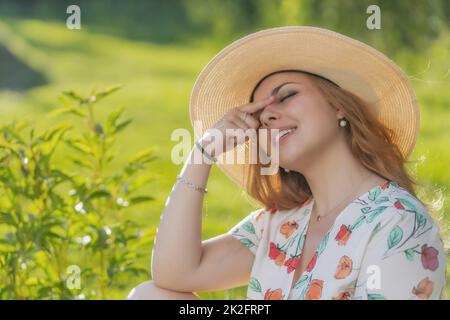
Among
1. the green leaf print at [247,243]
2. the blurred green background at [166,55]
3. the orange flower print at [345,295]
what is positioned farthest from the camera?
the blurred green background at [166,55]

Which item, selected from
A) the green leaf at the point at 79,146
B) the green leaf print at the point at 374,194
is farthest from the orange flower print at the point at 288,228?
the green leaf at the point at 79,146

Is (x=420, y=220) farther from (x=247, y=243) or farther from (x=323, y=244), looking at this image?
(x=247, y=243)

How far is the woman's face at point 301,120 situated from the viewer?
2844 millimetres

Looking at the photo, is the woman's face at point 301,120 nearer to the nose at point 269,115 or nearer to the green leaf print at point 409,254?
the nose at point 269,115

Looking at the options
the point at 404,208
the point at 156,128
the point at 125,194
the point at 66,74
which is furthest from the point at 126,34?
the point at 404,208

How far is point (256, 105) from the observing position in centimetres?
303

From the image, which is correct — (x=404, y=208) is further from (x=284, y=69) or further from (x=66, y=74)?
(x=66, y=74)

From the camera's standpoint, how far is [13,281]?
3.42m

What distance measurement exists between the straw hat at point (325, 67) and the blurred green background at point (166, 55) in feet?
4.12

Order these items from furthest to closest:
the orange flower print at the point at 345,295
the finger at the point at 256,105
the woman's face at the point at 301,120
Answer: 1. the finger at the point at 256,105
2. the woman's face at the point at 301,120
3. the orange flower print at the point at 345,295

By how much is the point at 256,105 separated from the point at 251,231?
1.41 feet

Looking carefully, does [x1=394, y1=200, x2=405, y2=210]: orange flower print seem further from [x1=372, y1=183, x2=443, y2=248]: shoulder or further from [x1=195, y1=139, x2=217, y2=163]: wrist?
[x1=195, y1=139, x2=217, y2=163]: wrist

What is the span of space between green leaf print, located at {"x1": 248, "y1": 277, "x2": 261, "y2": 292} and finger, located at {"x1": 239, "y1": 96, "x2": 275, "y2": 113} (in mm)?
525

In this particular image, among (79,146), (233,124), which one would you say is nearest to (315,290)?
(233,124)
